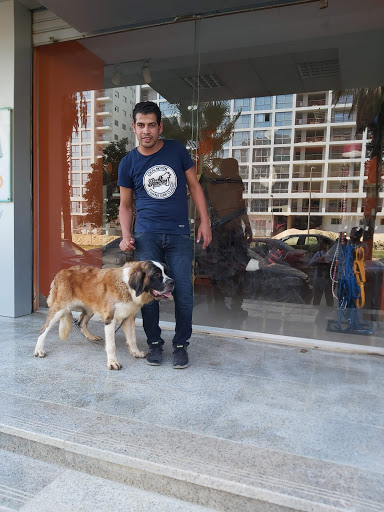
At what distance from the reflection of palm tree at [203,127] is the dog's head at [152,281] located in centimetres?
321

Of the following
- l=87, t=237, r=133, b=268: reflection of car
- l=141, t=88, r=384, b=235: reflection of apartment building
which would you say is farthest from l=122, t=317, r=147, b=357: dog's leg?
l=141, t=88, r=384, b=235: reflection of apartment building

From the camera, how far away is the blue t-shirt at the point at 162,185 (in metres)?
3.49

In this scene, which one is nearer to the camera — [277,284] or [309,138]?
[277,284]

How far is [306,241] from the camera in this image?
729 centimetres

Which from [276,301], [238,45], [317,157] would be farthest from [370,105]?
[276,301]

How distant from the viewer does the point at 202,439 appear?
2352mm

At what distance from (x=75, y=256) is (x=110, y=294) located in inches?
101

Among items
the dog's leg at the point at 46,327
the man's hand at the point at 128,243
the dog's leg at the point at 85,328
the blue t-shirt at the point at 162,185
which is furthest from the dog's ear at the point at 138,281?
the dog's leg at the point at 85,328

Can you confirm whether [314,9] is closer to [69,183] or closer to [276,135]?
[276,135]

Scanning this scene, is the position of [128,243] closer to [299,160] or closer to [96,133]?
[96,133]

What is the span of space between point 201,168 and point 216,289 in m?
2.02

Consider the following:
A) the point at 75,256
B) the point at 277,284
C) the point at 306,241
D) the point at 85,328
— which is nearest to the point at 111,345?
the point at 85,328

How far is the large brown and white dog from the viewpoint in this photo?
10.7ft

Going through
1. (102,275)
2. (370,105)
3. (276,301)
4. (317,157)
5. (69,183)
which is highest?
(370,105)
